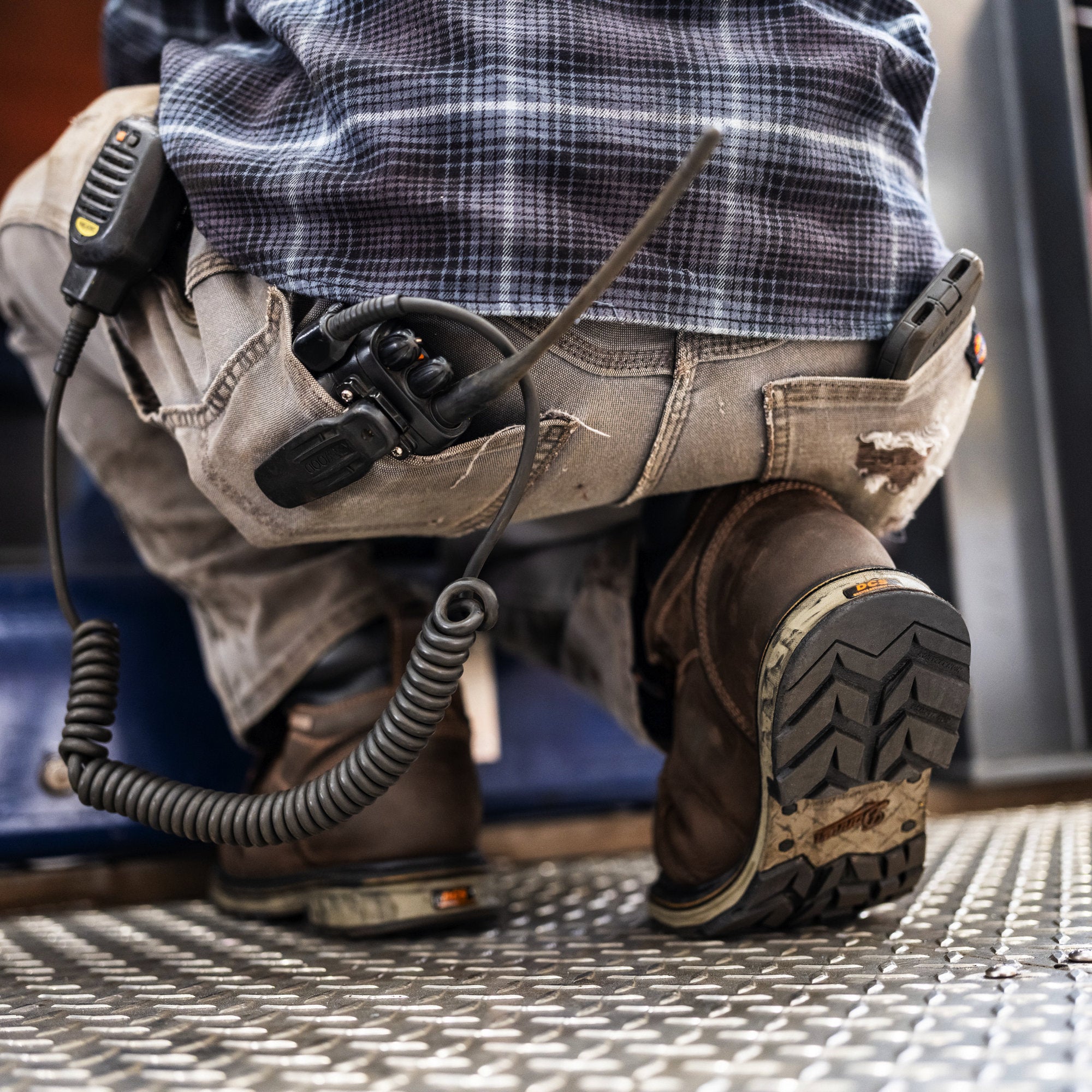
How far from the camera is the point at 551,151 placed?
531mm

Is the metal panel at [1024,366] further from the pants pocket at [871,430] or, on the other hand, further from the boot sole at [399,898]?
the boot sole at [399,898]

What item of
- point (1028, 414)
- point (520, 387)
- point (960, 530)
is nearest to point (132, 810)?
point (520, 387)

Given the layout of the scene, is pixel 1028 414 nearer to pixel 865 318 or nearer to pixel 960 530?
pixel 960 530

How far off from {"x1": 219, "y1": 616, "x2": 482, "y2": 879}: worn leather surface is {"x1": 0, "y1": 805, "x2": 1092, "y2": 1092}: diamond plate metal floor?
0.19 feet

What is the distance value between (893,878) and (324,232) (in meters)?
0.52

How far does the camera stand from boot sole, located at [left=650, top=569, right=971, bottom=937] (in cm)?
53

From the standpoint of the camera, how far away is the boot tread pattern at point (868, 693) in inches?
20.9

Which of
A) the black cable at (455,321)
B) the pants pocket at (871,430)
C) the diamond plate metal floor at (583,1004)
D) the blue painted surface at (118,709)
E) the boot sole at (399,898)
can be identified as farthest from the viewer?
the blue painted surface at (118,709)

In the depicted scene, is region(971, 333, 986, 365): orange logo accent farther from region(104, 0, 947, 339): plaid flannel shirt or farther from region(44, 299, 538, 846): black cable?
region(44, 299, 538, 846): black cable

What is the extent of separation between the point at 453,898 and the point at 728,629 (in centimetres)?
29

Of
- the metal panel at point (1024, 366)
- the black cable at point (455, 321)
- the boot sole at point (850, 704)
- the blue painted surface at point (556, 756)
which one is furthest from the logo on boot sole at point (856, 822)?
the metal panel at point (1024, 366)

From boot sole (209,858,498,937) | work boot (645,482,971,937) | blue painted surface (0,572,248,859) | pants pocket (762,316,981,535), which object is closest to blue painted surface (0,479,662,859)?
blue painted surface (0,572,248,859)

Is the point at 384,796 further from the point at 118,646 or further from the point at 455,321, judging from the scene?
the point at 455,321

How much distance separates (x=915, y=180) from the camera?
Answer: 651 mm
